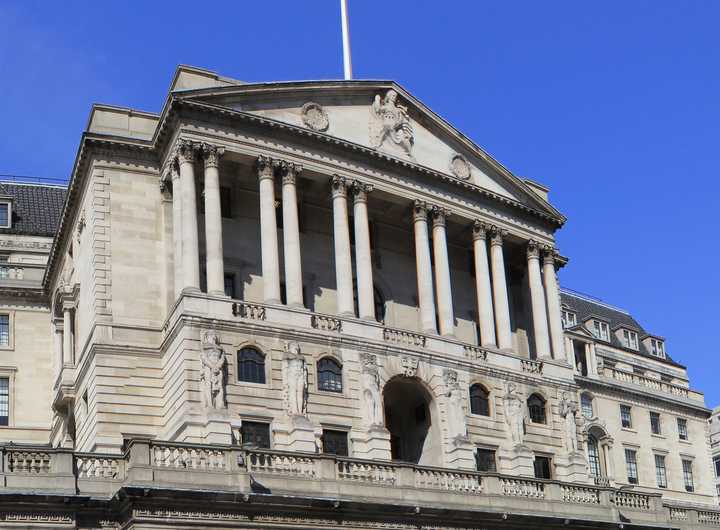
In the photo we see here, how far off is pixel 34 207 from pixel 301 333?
37.2 m

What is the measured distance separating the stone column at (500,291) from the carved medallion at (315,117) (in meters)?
11.9

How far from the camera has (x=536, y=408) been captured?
63625mm

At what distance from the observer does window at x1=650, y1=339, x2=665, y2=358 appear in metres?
104

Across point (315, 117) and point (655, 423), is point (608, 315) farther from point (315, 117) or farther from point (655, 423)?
point (315, 117)

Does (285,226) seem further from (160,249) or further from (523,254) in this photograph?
(523,254)

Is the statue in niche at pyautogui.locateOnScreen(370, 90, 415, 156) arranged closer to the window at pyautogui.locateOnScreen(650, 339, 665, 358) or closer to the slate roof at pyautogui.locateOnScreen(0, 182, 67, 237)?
the slate roof at pyautogui.locateOnScreen(0, 182, 67, 237)

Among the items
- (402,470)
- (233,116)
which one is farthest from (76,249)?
(402,470)

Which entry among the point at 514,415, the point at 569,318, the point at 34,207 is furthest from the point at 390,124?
the point at 569,318

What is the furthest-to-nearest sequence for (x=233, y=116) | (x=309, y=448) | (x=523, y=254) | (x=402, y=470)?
(x=523, y=254), (x=233, y=116), (x=309, y=448), (x=402, y=470)

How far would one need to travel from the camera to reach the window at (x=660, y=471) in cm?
8575

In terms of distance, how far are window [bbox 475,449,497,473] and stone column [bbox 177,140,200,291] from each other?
16.3 metres

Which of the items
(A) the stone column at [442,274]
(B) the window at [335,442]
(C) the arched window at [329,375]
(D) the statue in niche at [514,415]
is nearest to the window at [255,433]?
(B) the window at [335,442]

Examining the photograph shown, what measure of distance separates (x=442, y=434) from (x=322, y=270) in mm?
10661

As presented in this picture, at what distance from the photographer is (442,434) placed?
58.0 metres
